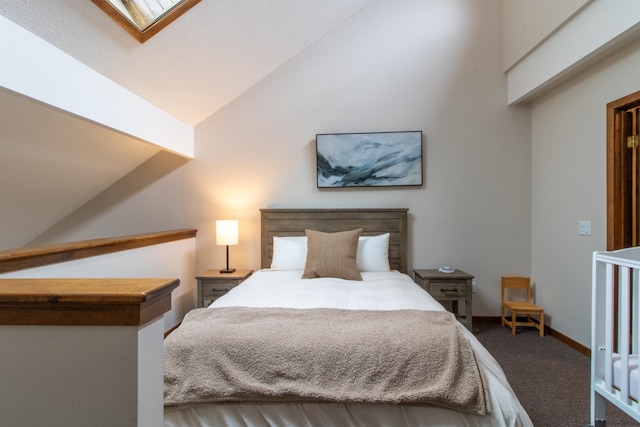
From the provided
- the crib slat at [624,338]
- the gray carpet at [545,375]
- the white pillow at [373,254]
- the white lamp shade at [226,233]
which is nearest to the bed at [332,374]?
the crib slat at [624,338]

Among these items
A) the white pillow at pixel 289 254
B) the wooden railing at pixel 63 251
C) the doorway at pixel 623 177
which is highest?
the doorway at pixel 623 177

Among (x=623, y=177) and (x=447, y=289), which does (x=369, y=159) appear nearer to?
(x=447, y=289)

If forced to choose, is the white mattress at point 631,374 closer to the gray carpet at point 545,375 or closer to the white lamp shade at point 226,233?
the gray carpet at point 545,375

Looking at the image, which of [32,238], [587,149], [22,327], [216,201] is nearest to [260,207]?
[216,201]

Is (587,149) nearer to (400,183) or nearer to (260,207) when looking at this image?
(400,183)

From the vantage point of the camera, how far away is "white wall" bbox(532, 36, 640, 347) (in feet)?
7.39

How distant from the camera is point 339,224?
3098 mm

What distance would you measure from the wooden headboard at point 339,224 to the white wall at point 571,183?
4.38 feet

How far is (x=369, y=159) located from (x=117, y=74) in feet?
7.38

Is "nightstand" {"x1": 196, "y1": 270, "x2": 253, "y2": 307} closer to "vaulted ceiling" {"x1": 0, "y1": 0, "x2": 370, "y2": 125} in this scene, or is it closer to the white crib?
"vaulted ceiling" {"x1": 0, "y1": 0, "x2": 370, "y2": 125}

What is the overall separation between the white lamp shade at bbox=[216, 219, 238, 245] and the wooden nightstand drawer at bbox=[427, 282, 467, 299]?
1955 millimetres

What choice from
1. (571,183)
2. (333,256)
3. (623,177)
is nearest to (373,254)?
(333,256)

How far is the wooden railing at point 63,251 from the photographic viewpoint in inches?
58.8

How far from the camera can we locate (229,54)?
265 centimetres
